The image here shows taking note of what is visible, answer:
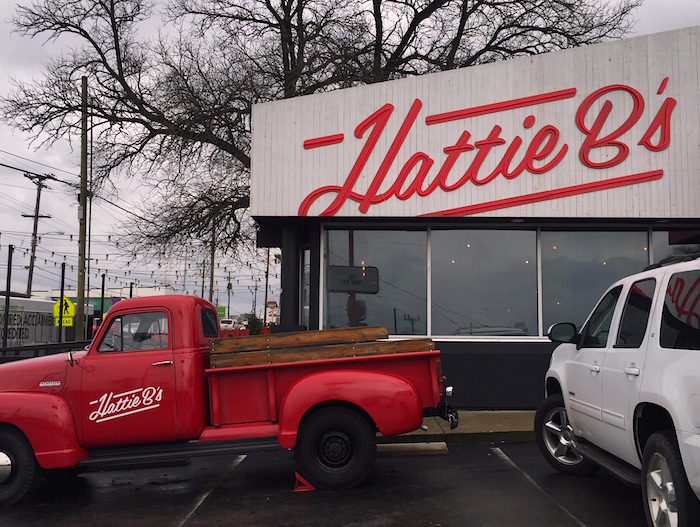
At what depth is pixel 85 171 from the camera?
25.4 m

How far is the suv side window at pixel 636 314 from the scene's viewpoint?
5.41 m

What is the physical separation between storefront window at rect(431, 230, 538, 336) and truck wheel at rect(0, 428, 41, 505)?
6.78m

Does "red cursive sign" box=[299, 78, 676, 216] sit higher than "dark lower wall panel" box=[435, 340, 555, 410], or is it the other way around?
"red cursive sign" box=[299, 78, 676, 216]

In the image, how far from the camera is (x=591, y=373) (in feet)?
20.5

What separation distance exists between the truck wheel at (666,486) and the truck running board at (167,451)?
3471mm

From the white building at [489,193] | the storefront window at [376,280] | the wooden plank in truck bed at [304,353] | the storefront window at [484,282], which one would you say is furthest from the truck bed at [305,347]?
the storefront window at [484,282]

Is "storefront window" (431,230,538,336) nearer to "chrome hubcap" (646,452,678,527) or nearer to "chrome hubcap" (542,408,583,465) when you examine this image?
"chrome hubcap" (542,408,583,465)

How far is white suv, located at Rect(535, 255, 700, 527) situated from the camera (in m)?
4.41

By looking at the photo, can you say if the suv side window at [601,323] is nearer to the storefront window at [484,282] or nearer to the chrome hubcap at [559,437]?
the chrome hubcap at [559,437]

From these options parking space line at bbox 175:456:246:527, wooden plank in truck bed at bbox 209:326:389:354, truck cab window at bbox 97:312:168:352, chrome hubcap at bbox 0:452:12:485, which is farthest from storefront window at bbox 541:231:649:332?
chrome hubcap at bbox 0:452:12:485

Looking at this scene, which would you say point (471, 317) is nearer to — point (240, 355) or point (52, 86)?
point (240, 355)

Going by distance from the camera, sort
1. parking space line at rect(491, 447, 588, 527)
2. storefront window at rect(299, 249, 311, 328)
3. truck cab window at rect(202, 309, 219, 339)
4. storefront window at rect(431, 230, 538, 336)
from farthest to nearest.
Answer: storefront window at rect(299, 249, 311, 328) → storefront window at rect(431, 230, 538, 336) → truck cab window at rect(202, 309, 219, 339) → parking space line at rect(491, 447, 588, 527)

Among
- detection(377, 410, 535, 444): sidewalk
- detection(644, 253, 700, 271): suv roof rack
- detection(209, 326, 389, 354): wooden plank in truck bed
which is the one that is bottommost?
detection(377, 410, 535, 444): sidewalk

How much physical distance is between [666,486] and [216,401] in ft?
14.0
